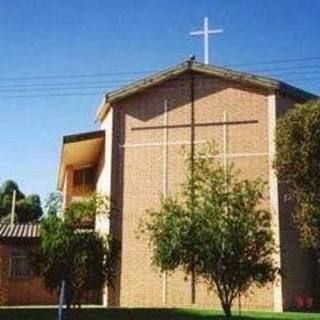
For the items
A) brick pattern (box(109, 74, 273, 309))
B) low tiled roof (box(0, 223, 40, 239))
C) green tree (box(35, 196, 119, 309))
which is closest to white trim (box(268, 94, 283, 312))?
brick pattern (box(109, 74, 273, 309))

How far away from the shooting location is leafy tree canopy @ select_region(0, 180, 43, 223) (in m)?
64.6

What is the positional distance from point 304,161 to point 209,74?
7.04 m

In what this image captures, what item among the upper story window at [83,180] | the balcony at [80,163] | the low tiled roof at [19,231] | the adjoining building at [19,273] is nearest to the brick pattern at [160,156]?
the balcony at [80,163]

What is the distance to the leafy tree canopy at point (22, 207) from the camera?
64.6m

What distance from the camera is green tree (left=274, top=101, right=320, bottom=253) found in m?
26.6

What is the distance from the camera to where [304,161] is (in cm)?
2662

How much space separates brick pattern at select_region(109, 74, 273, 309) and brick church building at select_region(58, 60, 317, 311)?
0.14 ft

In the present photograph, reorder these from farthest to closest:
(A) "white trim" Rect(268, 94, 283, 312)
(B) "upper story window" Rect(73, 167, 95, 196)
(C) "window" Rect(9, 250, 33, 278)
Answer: (B) "upper story window" Rect(73, 167, 95, 196)
(C) "window" Rect(9, 250, 33, 278)
(A) "white trim" Rect(268, 94, 283, 312)

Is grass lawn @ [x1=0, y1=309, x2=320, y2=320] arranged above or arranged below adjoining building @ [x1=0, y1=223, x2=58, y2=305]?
below

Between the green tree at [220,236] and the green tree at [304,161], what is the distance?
21.5 feet

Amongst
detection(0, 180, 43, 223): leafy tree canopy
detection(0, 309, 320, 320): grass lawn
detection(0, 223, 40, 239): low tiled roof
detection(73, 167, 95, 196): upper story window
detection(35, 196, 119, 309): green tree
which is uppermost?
detection(0, 180, 43, 223): leafy tree canopy

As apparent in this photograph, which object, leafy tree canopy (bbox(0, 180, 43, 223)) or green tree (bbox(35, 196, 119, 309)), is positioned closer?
green tree (bbox(35, 196, 119, 309))

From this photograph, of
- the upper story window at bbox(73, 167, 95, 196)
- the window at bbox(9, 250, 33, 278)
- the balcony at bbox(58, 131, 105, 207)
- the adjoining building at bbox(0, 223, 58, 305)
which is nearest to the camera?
the adjoining building at bbox(0, 223, 58, 305)

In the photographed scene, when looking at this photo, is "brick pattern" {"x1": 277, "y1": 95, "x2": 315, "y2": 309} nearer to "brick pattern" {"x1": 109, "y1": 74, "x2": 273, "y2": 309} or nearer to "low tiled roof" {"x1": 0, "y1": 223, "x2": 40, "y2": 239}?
"brick pattern" {"x1": 109, "y1": 74, "x2": 273, "y2": 309}
